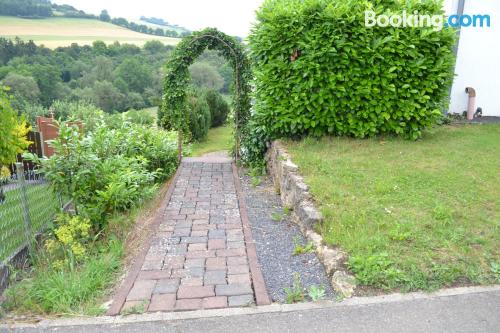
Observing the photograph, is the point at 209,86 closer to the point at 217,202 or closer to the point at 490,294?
the point at 217,202

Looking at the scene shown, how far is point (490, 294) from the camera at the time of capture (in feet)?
9.70

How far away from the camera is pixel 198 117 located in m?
17.3

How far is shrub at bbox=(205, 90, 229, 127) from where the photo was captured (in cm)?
2066

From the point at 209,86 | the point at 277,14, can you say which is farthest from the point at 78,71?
the point at 277,14

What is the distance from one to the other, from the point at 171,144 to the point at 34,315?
17.4 feet

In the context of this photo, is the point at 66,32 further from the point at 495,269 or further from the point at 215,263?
the point at 495,269

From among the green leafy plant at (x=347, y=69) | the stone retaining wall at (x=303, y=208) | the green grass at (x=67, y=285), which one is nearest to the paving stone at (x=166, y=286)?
the green grass at (x=67, y=285)

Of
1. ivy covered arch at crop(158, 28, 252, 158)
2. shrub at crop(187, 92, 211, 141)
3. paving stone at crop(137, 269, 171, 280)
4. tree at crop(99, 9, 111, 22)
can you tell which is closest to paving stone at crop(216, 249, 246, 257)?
paving stone at crop(137, 269, 171, 280)

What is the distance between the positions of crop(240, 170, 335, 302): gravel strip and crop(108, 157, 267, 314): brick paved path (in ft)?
0.43

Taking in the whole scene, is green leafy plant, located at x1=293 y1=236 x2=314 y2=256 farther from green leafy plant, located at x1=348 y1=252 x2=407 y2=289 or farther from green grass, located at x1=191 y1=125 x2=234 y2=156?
green grass, located at x1=191 y1=125 x2=234 y2=156

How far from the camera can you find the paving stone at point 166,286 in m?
3.06

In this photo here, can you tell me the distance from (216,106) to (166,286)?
61.4 ft

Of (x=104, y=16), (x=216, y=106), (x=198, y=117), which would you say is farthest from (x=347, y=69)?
(x=104, y=16)

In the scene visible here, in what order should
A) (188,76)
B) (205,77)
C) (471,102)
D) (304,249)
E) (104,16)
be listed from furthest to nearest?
1. (104,16)
2. (205,77)
3. (471,102)
4. (188,76)
5. (304,249)
